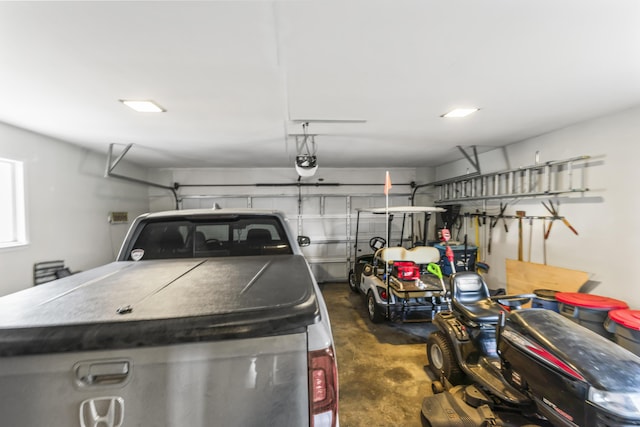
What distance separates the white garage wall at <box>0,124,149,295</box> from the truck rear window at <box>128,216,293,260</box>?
8.24ft

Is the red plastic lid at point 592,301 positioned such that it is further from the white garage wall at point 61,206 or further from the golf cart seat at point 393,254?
the white garage wall at point 61,206

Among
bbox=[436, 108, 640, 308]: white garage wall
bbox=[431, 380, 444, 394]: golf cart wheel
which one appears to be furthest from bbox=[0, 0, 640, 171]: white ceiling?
bbox=[431, 380, 444, 394]: golf cart wheel

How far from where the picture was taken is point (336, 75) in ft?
6.96

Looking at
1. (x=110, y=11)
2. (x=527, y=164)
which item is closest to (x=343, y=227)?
(x=527, y=164)

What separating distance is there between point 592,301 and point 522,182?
2.03 metres

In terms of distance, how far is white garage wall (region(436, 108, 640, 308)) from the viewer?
2.82 metres

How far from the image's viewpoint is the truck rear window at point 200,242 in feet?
7.33

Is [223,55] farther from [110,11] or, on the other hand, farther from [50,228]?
[50,228]

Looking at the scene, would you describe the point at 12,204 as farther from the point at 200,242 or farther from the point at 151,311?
the point at 151,311

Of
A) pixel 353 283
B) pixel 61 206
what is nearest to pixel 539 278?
pixel 353 283

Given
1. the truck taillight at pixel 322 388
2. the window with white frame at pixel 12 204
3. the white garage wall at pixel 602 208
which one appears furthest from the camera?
the window with white frame at pixel 12 204

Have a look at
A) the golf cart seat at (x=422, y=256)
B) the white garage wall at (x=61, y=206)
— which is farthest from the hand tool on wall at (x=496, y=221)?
the white garage wall at (x=61, y=206)

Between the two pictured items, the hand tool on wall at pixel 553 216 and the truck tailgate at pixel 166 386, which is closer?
the truck tailgate at pixel 166 386

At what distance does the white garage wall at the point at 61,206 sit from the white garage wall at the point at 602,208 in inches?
286
